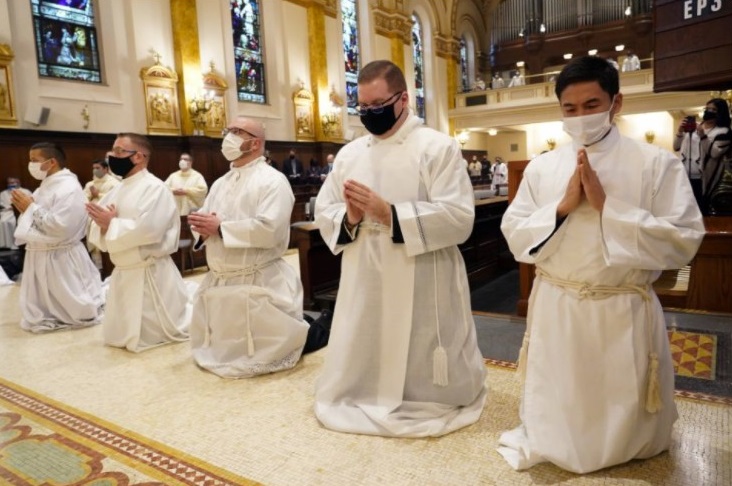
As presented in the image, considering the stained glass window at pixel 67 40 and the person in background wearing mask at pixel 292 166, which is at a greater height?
the stained glass window at pixel 67 40

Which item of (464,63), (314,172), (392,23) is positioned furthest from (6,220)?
(464,63)

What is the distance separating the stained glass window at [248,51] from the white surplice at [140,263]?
952 cm

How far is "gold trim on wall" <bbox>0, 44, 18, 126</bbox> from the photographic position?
9117 millimetres

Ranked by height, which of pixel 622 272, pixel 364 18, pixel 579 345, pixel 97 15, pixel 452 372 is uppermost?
pixel 364 18

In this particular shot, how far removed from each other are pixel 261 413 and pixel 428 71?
21.1 m

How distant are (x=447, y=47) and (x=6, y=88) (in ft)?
58.9

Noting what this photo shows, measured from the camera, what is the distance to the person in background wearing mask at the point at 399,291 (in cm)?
Answer: 297

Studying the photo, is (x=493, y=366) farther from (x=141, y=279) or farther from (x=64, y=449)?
(x=141, y=279)

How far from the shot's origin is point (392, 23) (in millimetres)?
19531

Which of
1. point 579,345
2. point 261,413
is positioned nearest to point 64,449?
point 261,413

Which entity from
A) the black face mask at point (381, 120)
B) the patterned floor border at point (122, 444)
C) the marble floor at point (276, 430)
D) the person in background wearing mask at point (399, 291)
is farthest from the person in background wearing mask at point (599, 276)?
the patterned floor border at point (122, 444)

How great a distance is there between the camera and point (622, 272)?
7.52 feet

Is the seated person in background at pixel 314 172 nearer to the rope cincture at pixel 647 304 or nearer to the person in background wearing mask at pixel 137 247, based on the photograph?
the person in background wearing mask at pixel 137 247

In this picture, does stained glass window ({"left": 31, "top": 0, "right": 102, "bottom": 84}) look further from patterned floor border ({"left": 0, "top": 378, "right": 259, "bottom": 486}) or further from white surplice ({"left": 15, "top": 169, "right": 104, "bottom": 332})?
patterned floor border ({"left": 0, "top": 378, "right": 259, "bottom": 486})
